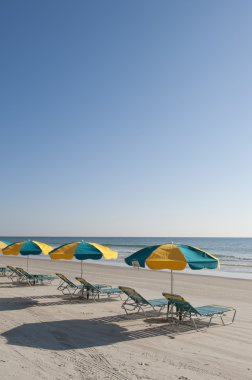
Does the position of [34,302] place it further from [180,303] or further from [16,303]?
[180,303]

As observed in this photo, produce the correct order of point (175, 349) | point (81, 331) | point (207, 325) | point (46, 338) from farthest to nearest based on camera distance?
1. point (207, 325)
2. point (81, 331)
3. point (46, 338)
4. point (175, 349)

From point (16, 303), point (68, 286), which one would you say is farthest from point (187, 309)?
point (68, 286)

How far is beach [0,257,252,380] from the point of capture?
5.48 m

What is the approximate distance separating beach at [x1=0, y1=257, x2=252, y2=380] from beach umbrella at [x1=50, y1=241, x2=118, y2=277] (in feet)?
4.30

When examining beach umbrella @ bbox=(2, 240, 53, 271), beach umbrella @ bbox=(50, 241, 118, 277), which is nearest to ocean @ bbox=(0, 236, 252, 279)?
beach umbrella @ bbox=(2, 240, 53, 271)

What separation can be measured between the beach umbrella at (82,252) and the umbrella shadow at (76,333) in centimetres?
200

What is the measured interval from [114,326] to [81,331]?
2.62 feet

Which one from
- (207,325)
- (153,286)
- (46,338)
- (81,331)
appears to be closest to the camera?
(46,338)

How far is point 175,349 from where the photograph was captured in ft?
21.5

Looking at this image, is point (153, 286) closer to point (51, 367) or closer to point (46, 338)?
point (46, 338)

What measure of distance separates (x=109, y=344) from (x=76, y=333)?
0.98 meters

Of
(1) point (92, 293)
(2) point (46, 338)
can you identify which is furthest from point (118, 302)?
(2) point (46, 338)

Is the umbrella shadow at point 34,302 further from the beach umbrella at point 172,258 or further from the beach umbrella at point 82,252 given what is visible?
the beach umbrella at point 172,258

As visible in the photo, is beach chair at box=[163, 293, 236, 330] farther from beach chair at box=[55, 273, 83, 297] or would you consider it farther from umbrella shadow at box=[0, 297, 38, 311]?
umbrella shadow at box=[0, 297, 38, 311]
